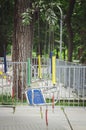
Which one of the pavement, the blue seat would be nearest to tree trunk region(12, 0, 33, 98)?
the pavement

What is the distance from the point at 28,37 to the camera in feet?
61.5

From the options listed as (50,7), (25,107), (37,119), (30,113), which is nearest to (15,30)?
(25,107)

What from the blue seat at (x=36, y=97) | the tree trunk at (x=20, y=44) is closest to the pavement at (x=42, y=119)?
the blue seat at (x=36, y=97)

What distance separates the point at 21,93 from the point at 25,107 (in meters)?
1.96

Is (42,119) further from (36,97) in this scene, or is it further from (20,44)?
(20,44)

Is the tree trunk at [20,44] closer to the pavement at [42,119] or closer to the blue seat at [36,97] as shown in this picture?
the pavement at [42,119]

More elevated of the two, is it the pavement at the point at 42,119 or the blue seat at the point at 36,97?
the blue seat at the point at 36,97

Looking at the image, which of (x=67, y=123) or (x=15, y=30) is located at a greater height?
(x=15, y=30)

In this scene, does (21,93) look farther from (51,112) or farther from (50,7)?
(50,7)

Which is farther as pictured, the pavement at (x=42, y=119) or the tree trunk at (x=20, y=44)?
the tree trunk at (x=20, y=44)

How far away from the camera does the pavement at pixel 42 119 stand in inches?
488

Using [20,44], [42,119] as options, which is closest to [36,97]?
[42,119]

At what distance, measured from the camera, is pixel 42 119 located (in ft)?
45.3

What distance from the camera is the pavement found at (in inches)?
488
